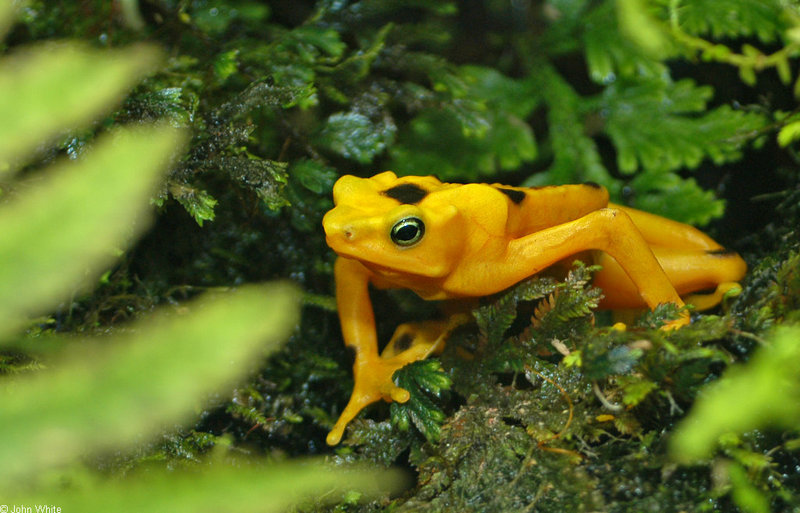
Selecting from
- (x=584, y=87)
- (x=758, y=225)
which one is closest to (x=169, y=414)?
(x=758, y=225)

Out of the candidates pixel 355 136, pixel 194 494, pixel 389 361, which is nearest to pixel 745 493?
pixel 389 361

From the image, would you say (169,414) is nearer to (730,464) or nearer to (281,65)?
(730,464)

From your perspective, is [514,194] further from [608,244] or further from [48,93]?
[48,93]

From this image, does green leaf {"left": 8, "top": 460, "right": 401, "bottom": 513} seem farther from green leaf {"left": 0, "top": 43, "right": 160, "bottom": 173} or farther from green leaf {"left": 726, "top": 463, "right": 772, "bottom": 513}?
green leaf {"left": 726, "top": 463, "right": 772, "bottom": 513}

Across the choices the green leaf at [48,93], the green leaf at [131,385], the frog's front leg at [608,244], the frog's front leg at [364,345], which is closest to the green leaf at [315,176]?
the frog's front leg at [364,345]

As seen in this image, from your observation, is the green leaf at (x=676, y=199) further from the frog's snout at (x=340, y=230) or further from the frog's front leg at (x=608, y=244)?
the frog's snout at (x=340, y=230)

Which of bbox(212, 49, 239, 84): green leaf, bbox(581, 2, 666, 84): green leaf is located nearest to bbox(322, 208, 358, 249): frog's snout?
bbox(212, 49, 239, 84): green leaf
